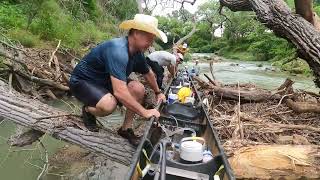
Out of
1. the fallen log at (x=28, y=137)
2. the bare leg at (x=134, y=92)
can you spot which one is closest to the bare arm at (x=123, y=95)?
the bare leg at (x=134, y=92)

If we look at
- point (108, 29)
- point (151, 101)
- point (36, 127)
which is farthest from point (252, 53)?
point (36, 127)

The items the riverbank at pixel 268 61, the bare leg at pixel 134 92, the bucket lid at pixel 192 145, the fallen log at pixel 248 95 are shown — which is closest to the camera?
the bucket lid at pixel 192 145

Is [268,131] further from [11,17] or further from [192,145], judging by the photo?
[11,17]

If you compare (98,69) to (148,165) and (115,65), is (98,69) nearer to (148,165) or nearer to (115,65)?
(115,65)

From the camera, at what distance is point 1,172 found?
5891 millimetres

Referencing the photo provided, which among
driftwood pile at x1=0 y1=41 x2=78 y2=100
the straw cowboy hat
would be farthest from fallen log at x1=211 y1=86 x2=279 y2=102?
driftwood pile at x1=0 y1=41 x2=78 y2=100

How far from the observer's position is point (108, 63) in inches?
152

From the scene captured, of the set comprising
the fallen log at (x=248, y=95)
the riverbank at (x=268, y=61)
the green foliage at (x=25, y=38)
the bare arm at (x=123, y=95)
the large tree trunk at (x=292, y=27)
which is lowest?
the riverbank at (x=268, y=61)

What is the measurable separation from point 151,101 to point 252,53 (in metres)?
33.3

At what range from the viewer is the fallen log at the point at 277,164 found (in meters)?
3.90

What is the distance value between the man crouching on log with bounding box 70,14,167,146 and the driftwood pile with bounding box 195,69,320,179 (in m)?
1.10

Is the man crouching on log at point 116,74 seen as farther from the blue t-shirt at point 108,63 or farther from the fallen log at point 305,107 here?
the fallen log at point 305,107

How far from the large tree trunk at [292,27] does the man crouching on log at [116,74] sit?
2283 millimetres

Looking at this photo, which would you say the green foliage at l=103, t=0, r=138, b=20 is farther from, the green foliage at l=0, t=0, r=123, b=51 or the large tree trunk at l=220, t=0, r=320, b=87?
the large tree trunk at l=220, t=0, r=320, b=87
